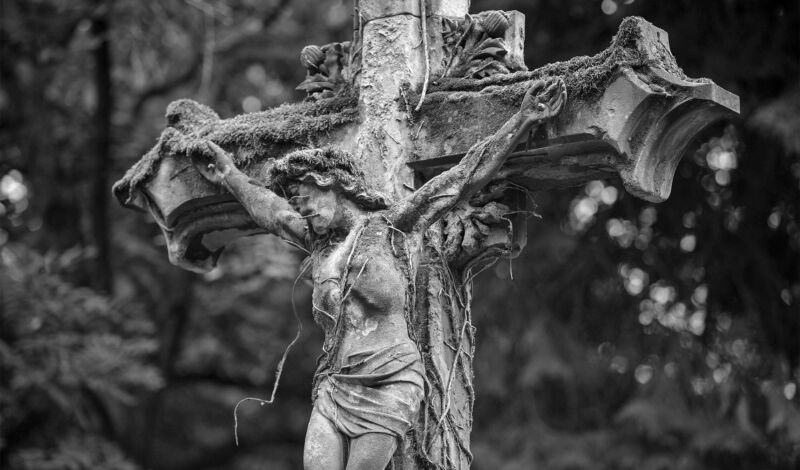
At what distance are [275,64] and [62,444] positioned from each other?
4.06 m

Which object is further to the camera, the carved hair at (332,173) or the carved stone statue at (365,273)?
the carved hair at (332,173)

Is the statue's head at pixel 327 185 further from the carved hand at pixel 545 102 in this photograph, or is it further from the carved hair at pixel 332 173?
the carved hand at pixel 545 102

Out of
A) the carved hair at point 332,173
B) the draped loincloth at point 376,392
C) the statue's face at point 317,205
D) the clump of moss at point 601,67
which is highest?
the clump of moss at point 601,67

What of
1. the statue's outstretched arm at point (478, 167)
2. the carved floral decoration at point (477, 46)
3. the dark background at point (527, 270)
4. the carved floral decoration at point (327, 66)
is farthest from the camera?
the dark background at point (527, 270)

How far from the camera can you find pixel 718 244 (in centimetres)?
955

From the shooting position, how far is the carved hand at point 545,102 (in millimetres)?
3789

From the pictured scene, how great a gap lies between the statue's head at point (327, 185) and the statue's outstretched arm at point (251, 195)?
10cm

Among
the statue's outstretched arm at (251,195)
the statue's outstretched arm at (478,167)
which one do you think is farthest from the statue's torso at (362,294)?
the statue's outstretched arm at (251,195)

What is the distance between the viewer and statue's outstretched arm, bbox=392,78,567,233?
12.5ft

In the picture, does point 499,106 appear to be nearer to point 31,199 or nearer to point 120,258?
point 31,199

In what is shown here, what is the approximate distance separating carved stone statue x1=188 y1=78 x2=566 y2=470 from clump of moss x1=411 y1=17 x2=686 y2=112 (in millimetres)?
83

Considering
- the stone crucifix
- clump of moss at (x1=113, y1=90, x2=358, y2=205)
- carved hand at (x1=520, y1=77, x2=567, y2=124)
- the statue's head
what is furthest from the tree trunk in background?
carved hand at (x1=520, y1=77, x2=567, y2=124)

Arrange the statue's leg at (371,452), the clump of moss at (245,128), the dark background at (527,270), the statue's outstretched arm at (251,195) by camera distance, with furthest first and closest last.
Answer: the dark background at (527,270) → the clump of moss at (245,128) → the statue's outstretched arm at (251,195) → the statue's leg at (371,452)

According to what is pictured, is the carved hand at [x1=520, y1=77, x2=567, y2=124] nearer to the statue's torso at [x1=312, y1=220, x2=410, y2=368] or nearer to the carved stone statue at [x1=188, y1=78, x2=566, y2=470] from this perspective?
the carved stone statue at [x1=188, y1=78, x2=566, y2=470]
